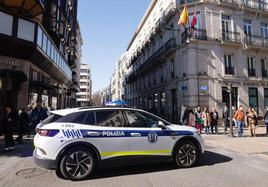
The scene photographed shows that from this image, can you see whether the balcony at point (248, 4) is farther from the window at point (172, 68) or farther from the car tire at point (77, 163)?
the car tire at point (77, 163)

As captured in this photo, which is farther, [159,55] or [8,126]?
[159,55]

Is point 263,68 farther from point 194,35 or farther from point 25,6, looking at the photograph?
point 25,6

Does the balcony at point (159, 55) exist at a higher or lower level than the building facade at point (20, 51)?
higher

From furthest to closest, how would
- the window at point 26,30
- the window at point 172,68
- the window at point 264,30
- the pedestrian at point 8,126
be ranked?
the window at point 172,68 → the window at point 264,30 → the window at point 26,30 → the pedestrian at point 8,126

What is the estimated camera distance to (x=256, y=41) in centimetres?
2517

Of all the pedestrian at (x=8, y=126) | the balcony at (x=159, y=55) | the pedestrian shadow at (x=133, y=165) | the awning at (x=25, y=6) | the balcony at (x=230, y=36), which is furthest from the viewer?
the balcony at (x=159, y=55)

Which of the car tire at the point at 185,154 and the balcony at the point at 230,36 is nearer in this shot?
the car tire at the point at 185,154

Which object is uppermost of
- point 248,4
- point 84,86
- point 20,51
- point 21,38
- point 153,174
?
point 248,4

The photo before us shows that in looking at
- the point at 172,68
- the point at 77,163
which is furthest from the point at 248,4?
the point at 77,163

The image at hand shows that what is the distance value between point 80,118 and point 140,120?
1.66 m

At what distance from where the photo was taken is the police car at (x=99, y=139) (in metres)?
5.52

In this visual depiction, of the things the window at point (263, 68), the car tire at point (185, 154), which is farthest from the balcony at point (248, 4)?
the car tire at point (185, 154)

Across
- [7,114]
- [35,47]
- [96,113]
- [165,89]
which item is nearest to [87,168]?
[96,113]

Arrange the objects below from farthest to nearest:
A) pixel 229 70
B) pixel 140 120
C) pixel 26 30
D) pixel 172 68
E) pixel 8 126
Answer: pixel 172 68, pixel 229 70, pixel 26 30, pixel 8 126, pixel 140 120
